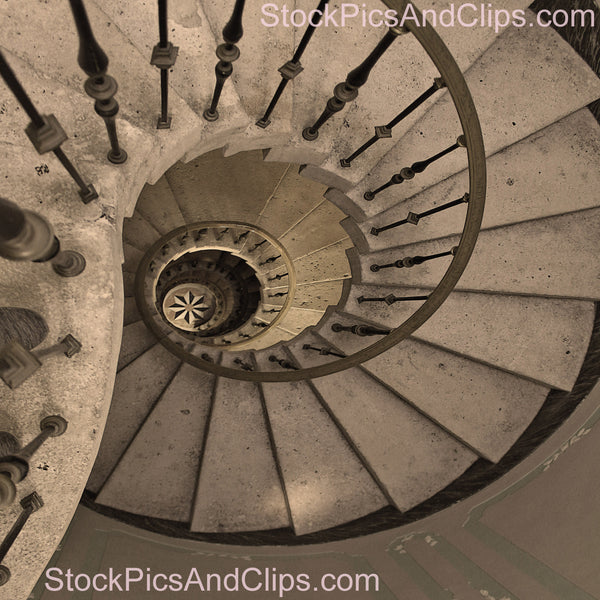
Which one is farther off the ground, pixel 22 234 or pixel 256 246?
pixel 256 246

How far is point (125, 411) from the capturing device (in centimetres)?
407

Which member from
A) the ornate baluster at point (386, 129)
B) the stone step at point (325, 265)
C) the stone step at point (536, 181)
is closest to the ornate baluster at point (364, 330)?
the stone step at point (536, 181)

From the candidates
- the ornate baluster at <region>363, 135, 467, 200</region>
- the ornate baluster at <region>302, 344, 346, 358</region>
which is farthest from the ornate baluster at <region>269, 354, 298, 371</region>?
the ornate baluster at <region>363, 135, 467, 200</region>

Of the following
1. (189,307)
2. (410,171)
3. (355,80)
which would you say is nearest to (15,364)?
(355,80)

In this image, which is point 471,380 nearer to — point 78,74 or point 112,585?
point 112,585

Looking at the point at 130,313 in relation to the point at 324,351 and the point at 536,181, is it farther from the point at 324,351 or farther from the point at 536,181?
the point at 536,181

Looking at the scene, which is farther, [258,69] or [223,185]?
[223,185]

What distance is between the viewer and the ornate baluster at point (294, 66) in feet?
7.23

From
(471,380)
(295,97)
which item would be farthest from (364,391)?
(295,97)

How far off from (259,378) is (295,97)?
2.00m

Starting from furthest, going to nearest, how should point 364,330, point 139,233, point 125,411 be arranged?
1. point 139,233
2. point 125,411
3. point 364,330

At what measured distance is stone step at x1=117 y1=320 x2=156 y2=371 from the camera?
14.1 ft

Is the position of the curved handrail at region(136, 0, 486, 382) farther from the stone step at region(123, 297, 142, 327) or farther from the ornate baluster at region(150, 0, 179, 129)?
the ornate baluster at region(150, 0, 179, 129)

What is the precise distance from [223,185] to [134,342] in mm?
2191
